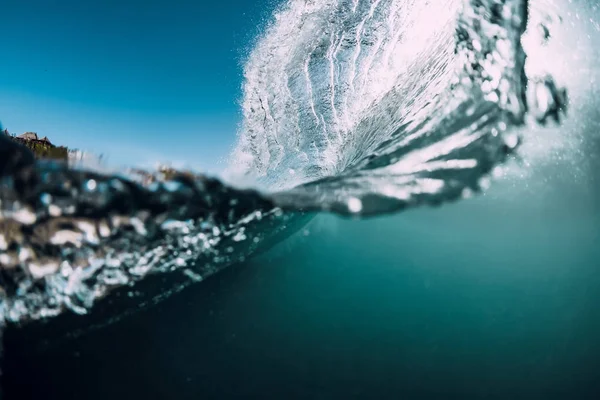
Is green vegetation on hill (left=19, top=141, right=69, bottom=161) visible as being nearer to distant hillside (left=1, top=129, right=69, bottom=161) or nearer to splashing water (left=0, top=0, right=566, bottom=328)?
distant hillside (left=1, top=129, right=69, bottom=161)

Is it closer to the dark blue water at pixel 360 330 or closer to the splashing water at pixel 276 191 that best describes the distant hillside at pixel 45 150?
the splashing water at pixel 276 191

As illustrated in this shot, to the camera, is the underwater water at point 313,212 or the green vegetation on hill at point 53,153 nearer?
the green vegetation on hill at point 53,153

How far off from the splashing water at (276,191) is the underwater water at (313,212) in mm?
21

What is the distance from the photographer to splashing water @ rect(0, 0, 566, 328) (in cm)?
280

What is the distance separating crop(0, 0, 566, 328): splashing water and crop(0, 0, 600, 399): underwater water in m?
0.02

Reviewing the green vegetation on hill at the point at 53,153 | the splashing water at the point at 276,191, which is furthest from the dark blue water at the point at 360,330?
the green vegetation on hill at the point at 53,153

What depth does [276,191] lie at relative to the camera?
408 cm

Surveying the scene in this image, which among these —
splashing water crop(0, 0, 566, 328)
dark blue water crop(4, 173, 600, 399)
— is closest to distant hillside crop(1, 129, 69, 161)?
splashing water crop(0, 0, 566, 328)

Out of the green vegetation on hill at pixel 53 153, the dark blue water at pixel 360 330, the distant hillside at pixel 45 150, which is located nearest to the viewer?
the green vegetation on hill at pixel 53 153

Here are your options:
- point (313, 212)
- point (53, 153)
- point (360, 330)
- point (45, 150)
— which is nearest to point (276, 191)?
point (313, 212)

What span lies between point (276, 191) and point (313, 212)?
0.84 meters

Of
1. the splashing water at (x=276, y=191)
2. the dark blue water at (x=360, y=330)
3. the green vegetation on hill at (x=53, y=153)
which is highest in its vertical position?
the green vegetation on hill at (x=53, y=153)

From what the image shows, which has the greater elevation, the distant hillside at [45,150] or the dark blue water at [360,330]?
the distant hillside at [45,150]

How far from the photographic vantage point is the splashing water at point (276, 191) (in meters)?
2.80
